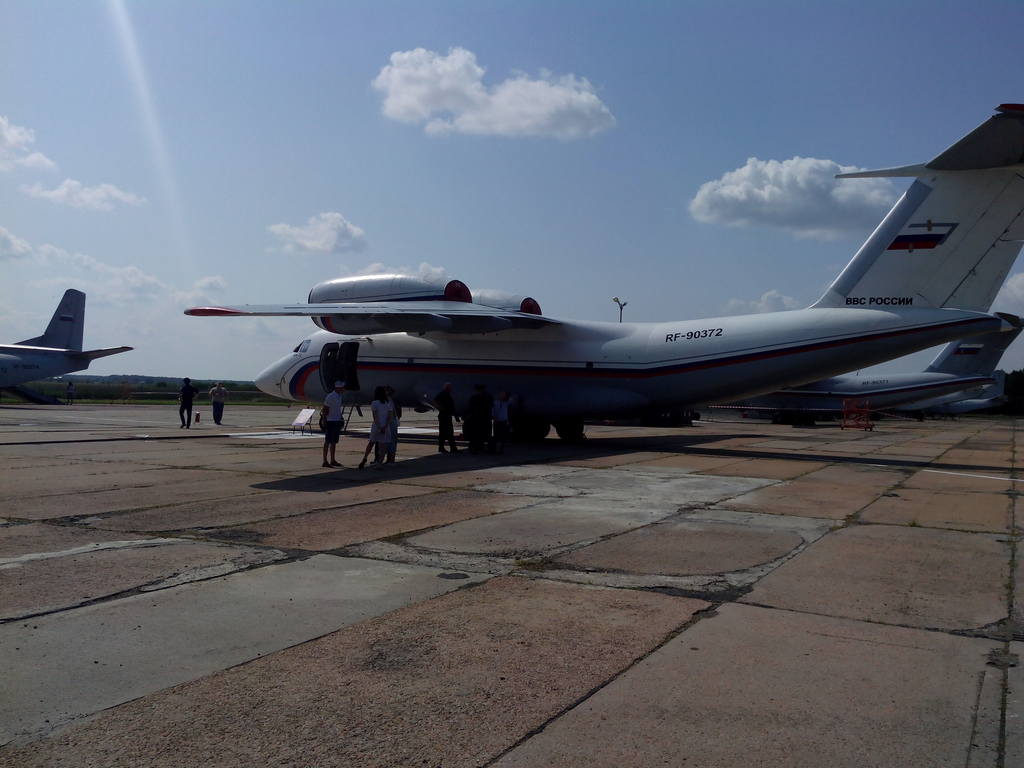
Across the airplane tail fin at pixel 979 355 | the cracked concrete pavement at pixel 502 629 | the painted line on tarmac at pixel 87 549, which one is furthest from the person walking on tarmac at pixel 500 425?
the airplane tail fin at pixel 979 355

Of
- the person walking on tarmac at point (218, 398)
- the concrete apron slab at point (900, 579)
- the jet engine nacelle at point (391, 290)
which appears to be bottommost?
the concrete apron slab at point (900, 579)

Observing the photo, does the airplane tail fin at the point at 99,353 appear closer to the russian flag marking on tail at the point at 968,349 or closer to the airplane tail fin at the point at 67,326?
the airplane tail fin at the point at 67,326

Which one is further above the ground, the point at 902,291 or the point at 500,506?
the point at 902,291

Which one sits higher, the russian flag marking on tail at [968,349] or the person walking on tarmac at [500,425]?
the russian flag marking on tail at [968,349]

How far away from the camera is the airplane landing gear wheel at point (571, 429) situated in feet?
66.1

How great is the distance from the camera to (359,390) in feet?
70.1

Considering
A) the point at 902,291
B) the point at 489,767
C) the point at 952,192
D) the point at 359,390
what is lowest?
the point at 489,767

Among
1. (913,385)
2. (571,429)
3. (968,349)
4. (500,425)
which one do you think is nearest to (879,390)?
(913,385)

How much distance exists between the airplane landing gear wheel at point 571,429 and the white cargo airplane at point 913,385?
63.6 ft

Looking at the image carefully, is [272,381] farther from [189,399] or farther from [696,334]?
[696,334]

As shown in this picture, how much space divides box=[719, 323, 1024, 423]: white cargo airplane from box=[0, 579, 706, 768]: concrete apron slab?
3403 cm

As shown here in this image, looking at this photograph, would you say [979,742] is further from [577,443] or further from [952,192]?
[577,443]

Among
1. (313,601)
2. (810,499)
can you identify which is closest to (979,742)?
(313,601)

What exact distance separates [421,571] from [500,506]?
3.32 meters
